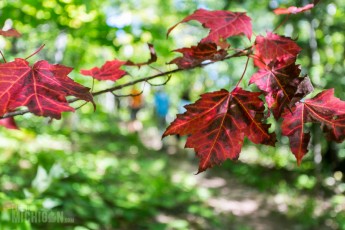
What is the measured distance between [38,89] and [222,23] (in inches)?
24.5

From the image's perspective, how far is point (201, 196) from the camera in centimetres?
497

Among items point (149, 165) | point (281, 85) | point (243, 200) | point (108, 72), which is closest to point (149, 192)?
point (149, 165)

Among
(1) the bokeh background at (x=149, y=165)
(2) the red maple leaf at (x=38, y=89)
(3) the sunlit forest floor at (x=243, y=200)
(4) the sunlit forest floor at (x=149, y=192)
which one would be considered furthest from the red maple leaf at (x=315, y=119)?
(3) the sunlit forest floor at (x=243, y=200)

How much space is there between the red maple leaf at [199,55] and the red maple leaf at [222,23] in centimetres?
3

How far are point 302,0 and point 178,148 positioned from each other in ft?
15.4

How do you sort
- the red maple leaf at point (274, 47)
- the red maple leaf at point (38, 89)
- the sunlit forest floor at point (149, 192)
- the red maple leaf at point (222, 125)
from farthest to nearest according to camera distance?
the sunlit forest floor at point (149, 192) < the red maple leaf at point (274, 47) < the red maple leaf at point (222, 125) < the red maple leaf at point (38, 89)

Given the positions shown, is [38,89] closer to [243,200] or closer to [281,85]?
[281,85]

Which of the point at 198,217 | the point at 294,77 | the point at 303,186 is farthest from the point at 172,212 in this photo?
the point at 294,77

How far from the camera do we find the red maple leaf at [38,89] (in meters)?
0.79

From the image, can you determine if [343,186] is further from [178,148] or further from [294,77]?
[294,77]

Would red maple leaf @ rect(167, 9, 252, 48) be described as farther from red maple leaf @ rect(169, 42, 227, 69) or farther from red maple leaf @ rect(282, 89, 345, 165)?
red maple leaf @ rect(282, 89, 345, 165)

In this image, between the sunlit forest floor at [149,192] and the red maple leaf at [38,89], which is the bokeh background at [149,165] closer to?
the sunlit forest floor at [149,192]

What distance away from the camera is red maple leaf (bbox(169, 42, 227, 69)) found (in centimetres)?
107

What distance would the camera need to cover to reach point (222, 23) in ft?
3.62
